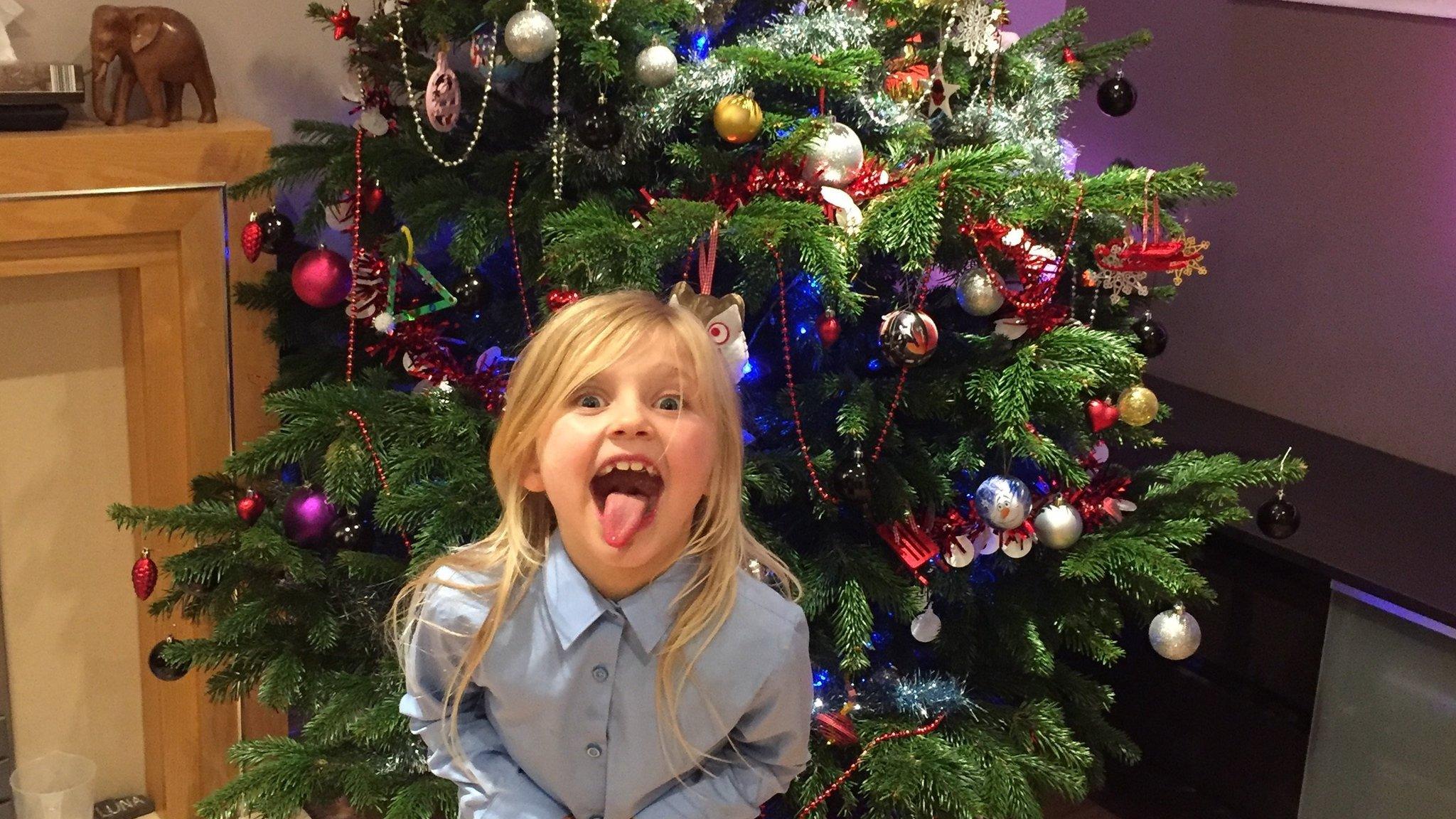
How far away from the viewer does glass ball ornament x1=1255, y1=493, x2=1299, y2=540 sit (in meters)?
1.84

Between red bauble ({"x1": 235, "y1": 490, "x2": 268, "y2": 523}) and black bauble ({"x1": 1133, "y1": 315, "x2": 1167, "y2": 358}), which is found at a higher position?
black bauble ({"x1": 1133, "y1": 315, "x2": 1167, "y2": 358})

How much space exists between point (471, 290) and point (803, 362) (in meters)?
0.43

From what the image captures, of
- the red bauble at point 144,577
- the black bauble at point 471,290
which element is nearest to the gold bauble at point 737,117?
the black bauble at point 471,290

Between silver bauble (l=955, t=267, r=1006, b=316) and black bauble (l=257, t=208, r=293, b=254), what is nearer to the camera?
silver bauble (l=955, t=267, r=1006, b=316)

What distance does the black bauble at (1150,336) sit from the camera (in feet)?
6.31

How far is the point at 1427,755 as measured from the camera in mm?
1948

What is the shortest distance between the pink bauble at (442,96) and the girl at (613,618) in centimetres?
→ 52

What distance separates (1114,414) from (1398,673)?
654mm

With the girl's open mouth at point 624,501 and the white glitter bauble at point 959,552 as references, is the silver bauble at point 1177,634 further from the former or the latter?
the girl's open mouth at point 624,501

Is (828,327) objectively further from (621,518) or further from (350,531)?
(350,531)

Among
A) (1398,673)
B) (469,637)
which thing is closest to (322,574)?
(469,637)

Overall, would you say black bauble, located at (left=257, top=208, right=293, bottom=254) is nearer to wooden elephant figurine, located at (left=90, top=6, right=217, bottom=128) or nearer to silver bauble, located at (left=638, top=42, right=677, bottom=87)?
wooden elephant figurine, located at (left=90, top=6, right=217, bottom=128)

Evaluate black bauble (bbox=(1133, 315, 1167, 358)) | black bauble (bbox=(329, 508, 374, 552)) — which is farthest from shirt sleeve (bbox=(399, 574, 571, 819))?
black bauble (bbox=(1133, 315, 1167, 358))

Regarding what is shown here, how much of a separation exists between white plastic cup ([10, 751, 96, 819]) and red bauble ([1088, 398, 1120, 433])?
163 centimetres
